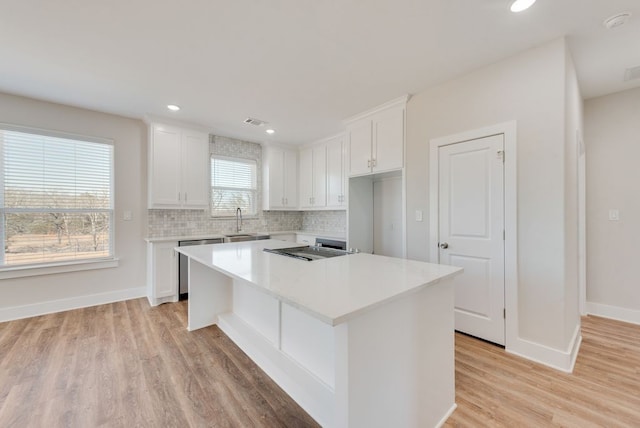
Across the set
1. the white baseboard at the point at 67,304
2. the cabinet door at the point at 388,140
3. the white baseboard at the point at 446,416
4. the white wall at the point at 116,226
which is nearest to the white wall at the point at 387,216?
the cabinet door at the point at 388,140

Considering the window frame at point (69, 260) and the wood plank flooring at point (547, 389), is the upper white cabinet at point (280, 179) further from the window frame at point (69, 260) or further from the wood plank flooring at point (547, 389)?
the wood plank flooring at point (547, 389)

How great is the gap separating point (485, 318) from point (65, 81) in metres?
4.72

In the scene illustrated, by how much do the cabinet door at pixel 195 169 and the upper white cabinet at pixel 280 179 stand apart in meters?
1.09

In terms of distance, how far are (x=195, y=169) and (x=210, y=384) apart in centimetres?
307

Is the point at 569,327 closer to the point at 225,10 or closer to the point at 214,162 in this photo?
the point at 225,10

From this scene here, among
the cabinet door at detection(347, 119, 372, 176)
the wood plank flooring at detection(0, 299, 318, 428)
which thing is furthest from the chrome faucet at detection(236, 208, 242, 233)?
the cabinet door at detection(347, 119, 372, 176)

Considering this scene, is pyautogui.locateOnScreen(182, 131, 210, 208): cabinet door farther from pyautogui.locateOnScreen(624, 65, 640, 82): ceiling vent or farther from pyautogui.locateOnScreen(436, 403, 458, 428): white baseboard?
pyautogui.locateOnScreen(624, 65, 640, 82): ceiling vent

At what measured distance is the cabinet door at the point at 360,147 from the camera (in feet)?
11.5

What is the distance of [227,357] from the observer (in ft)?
7.40

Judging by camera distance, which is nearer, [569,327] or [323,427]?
[323,427]

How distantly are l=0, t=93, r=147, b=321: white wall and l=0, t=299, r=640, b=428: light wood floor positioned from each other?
1.88 feet

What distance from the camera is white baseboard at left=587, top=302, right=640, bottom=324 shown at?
9.37 ft

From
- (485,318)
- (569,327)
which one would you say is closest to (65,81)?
(485,318)

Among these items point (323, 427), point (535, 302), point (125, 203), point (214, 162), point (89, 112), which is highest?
point (89, 112)
